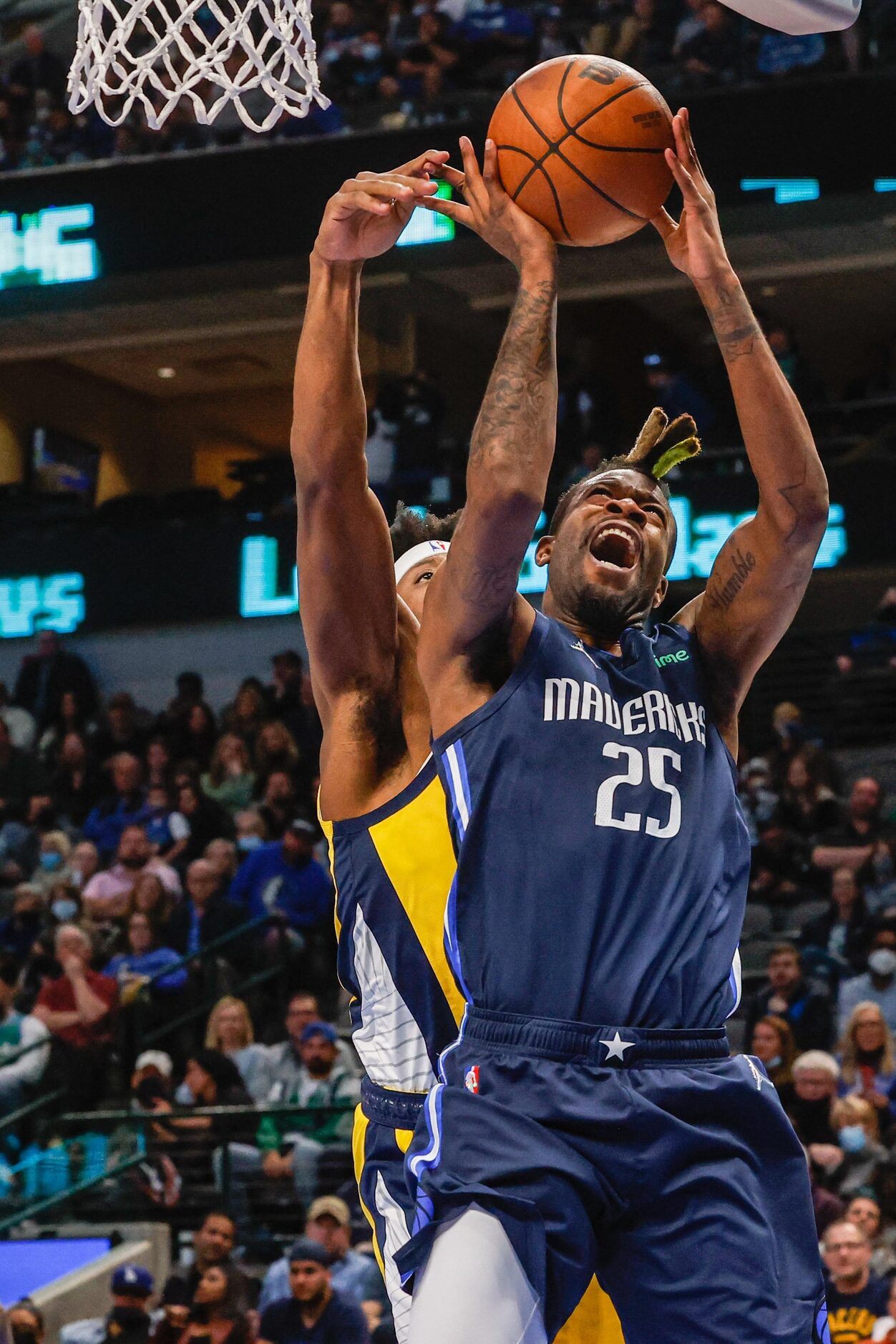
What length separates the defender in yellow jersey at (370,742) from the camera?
383 centimetres

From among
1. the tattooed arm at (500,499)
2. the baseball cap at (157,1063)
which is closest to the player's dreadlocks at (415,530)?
the tattooed arm at (500,499)

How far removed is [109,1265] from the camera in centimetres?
1014

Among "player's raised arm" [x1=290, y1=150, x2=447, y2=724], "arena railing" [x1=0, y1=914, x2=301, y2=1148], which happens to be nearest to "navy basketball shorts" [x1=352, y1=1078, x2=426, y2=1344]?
"player's raised arm" [x1=290, y1=150, x2=447, y2=724]

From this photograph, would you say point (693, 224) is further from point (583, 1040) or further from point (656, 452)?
point (583, 1040)

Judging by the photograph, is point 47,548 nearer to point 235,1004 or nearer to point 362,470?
point 235,1004

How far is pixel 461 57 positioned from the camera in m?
15.6

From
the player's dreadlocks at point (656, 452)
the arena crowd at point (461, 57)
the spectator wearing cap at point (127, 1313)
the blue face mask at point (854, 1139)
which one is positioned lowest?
the spectator wearing cap at point (127, 1313)

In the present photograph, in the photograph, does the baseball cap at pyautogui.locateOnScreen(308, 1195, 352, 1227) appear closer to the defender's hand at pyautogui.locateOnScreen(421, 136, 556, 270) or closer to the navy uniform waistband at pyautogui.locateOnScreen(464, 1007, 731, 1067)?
the navy uniform waistband at pyautogui.locateOnScreen(464, 1007, 731, 1067)

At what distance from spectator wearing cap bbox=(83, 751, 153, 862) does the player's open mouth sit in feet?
36.4

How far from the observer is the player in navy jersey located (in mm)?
3094

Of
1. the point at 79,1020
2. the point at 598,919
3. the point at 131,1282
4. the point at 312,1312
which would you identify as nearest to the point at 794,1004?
the point at 312,1312

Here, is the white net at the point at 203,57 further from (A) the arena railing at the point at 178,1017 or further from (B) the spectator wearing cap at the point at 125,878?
(B) the spectator wearing cap at the point at 125,878

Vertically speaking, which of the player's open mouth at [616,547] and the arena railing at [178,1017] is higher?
the player's open mouth at [616,547]

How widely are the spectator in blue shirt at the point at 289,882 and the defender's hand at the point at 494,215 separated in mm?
8767
